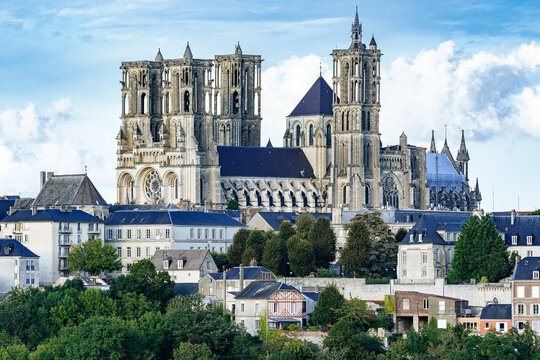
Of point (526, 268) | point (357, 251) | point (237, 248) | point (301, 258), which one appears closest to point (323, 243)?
point (301, 258)

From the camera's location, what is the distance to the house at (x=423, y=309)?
9650cm

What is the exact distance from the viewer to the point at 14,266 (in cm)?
10825

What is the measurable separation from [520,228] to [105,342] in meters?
28.7

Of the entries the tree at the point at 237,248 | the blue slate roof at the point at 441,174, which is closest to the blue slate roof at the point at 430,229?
the tree at the point at 237,248

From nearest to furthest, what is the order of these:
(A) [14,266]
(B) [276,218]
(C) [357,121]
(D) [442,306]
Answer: (D) [442,306]
(A) [14,266]
(B) [276,218]
(C) [357,121]

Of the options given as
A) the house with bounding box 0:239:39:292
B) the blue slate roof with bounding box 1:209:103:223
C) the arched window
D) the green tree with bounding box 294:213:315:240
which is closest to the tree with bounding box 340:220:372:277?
the green tree with bounding box 294:213:315:240

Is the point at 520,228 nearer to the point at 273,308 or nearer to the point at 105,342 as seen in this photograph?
the point at 273,308

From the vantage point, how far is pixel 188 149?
146875mm

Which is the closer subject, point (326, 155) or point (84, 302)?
point (84, 302)

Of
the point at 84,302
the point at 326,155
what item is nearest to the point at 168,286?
the point at 84,302

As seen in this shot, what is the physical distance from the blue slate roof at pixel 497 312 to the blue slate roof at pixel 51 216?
3158 centimetres

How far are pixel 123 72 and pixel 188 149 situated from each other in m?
10.4

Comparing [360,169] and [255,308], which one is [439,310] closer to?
[255,308]

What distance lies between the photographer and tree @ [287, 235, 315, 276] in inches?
4353
